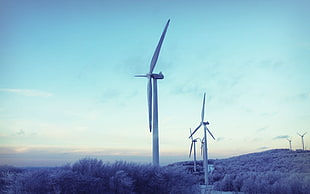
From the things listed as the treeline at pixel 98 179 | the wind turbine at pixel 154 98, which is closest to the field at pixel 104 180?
the treeline at pixel 98 179

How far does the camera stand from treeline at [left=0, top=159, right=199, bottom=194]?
13711mm

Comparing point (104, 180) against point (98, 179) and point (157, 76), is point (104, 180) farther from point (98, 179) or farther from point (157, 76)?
point (157, 76)

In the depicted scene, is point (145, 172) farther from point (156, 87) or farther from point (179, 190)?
point (156, 87)

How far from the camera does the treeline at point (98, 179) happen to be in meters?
13.7

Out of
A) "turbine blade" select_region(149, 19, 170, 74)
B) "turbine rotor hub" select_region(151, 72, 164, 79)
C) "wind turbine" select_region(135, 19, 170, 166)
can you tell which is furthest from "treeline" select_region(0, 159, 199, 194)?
"turbine blade" select_region(149, 19, 170, 74)

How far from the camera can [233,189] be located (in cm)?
2817

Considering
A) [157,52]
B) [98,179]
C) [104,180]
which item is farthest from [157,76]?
[98,179]

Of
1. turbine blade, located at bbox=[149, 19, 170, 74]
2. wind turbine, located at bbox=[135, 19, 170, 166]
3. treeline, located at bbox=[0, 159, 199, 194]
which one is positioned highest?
turbine blade, located at bbox=[149, 19, 170, 74]

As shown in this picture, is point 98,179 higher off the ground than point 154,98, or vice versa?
point 154,98

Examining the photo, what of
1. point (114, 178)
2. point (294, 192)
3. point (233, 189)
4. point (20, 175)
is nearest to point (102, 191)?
point (114, 178)

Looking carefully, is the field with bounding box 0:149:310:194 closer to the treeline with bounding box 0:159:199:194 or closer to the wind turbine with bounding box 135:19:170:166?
the treeline with bounding box 0:159:199:194

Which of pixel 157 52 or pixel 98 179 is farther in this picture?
pixel 157 52

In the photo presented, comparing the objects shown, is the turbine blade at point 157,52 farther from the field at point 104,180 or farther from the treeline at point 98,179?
the treeline at point 98,179

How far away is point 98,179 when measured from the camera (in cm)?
1505
